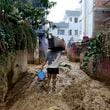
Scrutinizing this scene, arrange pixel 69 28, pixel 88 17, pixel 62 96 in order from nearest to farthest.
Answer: pixel 62 96 < pixel 88 17 < pixel 69 28

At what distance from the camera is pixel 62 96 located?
22.4 feet

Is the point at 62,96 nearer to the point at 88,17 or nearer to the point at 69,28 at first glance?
the point at 88,17

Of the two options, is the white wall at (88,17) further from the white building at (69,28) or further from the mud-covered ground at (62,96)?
the white building at (69,28)

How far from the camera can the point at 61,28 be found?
3756 cm

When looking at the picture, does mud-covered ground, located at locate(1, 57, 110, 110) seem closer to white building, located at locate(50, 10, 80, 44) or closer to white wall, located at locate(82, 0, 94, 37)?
white wall, located at locate(82, 0, 94, 37)

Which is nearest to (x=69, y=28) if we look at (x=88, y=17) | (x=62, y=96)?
(x=88, y=17)

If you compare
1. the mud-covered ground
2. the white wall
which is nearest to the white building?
the white wall

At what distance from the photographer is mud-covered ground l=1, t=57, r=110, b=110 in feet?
20.0

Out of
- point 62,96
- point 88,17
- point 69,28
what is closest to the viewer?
point 62,96

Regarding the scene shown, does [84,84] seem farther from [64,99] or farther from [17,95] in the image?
[17,95]

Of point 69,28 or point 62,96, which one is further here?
point 69,28

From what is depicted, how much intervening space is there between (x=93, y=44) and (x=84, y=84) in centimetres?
165

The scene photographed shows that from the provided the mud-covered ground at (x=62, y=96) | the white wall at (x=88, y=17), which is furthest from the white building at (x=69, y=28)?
the mud-covered ground at (x=62, y=96)

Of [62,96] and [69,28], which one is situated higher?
[69,28]
